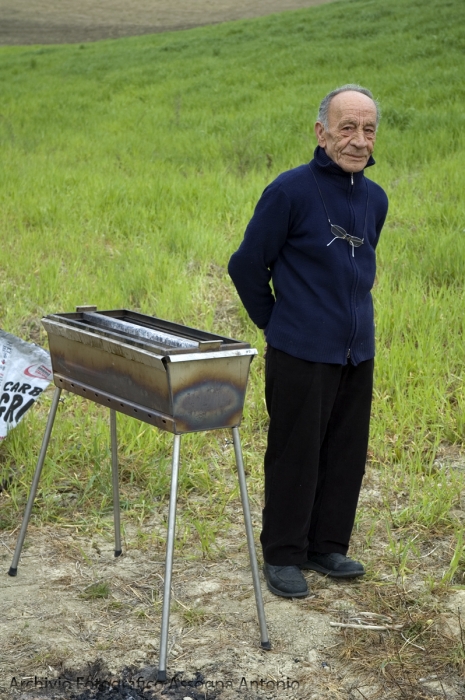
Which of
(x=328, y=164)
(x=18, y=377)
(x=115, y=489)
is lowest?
(x=115, y=489)

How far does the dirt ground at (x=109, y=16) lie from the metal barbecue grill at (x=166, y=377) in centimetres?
3354

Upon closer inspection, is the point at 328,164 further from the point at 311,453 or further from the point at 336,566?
the point at 336,566

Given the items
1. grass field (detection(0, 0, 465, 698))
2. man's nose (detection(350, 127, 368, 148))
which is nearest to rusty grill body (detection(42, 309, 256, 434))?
man's nose (detection(350, 127, 368, 148))

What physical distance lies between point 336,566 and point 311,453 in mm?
544

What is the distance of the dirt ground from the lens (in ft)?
118

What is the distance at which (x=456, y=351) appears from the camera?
554cm

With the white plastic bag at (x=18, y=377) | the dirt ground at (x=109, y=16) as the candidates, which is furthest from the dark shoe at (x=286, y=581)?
the dirt ground at (x=109, y=16)

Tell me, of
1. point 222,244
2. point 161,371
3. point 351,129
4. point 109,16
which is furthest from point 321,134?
point 109,16

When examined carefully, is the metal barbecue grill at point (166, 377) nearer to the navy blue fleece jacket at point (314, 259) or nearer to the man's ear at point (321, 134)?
the navy blue fleece jacket at point (314, 259)

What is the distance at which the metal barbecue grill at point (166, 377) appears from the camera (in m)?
2.91

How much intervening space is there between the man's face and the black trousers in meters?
0.77

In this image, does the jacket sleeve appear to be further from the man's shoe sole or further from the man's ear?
the man's shoe sole

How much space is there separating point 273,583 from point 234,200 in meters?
5.37

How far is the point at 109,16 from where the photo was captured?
4128cm
